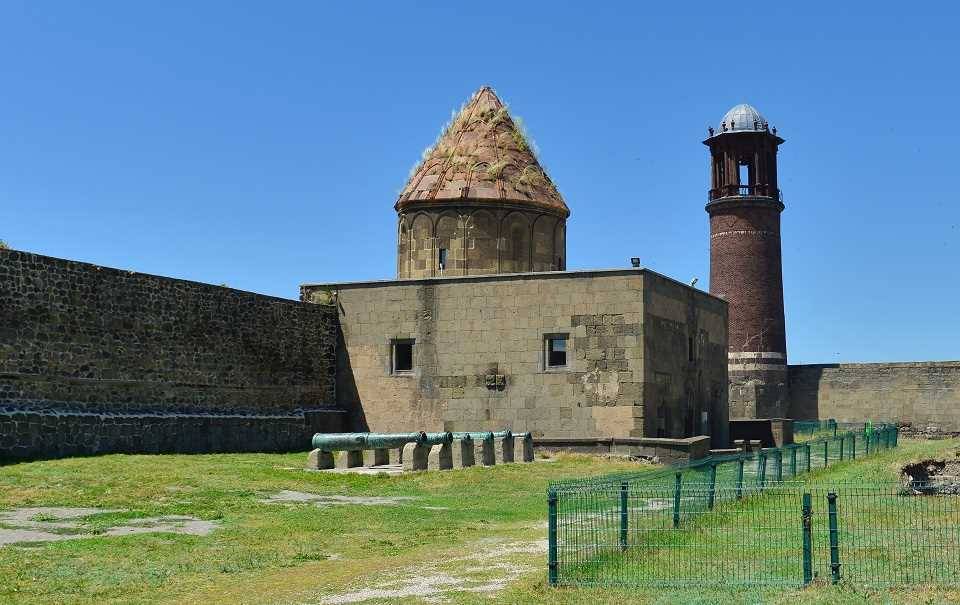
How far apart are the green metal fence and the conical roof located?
17187mm

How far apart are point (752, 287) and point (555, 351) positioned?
936 inches

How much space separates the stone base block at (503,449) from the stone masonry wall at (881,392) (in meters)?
29.8

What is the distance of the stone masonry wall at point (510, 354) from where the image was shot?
90.3ft

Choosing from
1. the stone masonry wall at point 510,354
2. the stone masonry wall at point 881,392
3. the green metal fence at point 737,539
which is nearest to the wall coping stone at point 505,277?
the stone masonry wall at point 510,354

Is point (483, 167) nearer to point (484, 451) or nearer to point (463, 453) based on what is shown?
point (484, 451)

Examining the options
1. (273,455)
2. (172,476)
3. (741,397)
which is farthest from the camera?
(741,397)

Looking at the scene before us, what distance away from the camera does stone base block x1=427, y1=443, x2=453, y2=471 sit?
72.7 feet

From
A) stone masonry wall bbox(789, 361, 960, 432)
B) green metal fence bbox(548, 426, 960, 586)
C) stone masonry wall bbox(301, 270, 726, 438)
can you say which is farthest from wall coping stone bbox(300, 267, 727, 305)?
stone masonry wall bbox(789, 361, 960, 432)

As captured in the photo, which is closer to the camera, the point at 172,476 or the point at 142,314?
the point at 172,476

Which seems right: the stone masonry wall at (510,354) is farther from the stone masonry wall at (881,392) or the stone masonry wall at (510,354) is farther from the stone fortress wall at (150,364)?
the stone masonry wall at (881,392)

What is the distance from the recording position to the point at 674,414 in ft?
96.9

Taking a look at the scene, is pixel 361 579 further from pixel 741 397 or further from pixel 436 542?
pixel 741 397

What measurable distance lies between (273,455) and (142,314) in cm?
449

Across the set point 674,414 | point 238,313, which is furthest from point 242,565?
point 674,414
